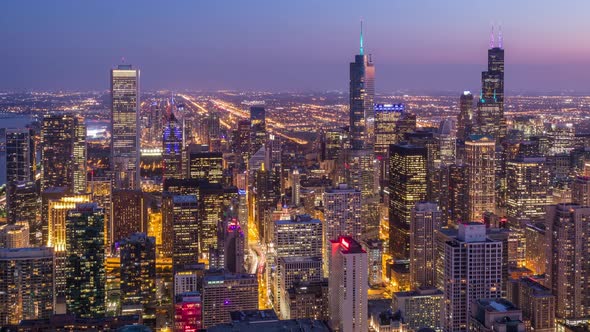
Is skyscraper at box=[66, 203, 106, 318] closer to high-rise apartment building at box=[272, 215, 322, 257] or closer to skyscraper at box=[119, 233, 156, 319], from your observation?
skyscraper at box=[119, 233, 156, 319]

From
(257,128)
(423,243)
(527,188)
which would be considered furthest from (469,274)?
(257,128)

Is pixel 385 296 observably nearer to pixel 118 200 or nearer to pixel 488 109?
pixel 118 200

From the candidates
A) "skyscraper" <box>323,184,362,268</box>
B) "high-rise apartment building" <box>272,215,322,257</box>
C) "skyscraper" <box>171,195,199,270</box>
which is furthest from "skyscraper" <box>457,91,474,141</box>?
"skyscraper" <box>171,195,199,270</box>

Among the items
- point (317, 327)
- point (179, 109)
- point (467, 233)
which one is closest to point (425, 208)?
point (467, 233)

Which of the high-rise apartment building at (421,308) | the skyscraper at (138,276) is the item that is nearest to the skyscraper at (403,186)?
the high-rise apartment building at (421,308)

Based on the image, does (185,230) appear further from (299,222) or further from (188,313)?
(188,313)
